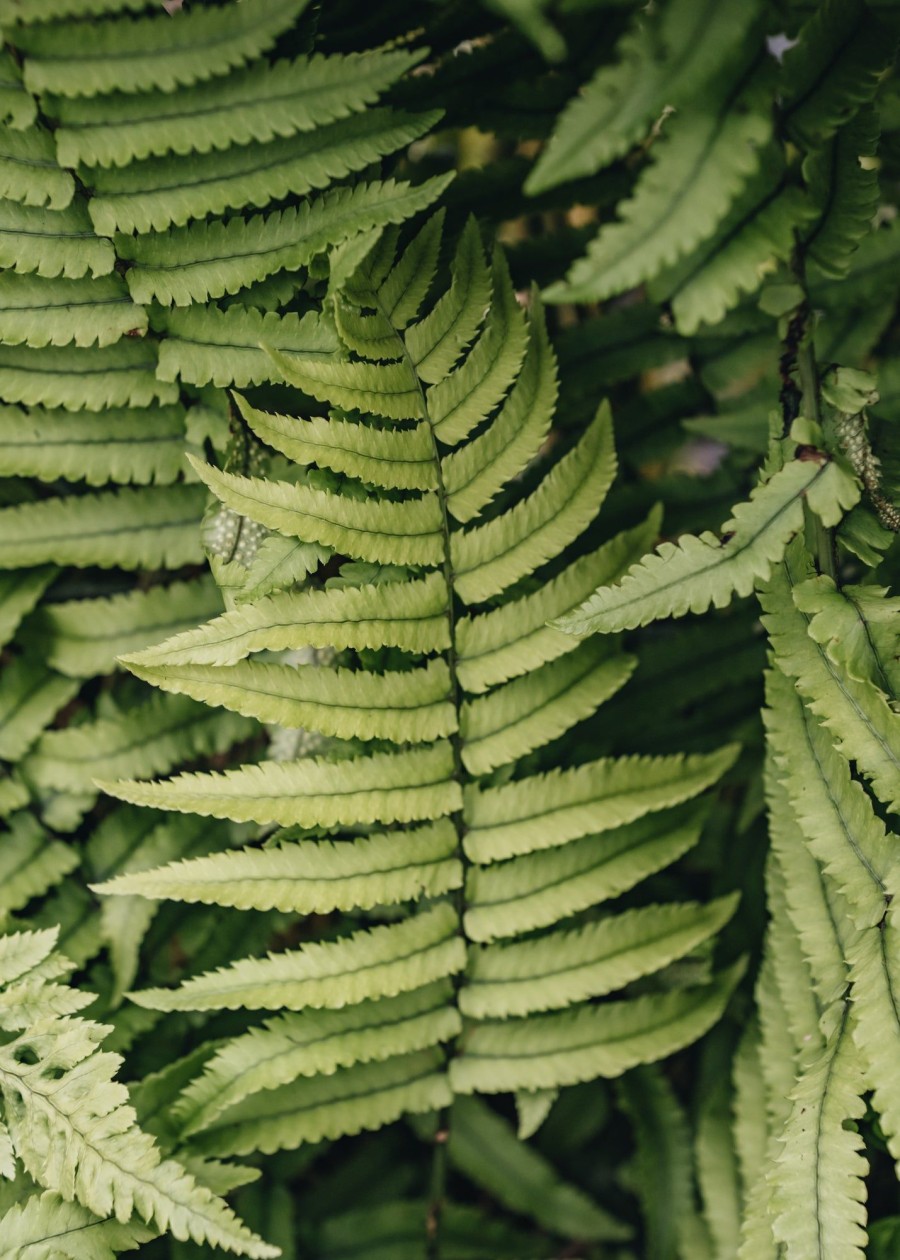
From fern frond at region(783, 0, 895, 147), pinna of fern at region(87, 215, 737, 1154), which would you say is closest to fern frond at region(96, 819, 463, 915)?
pinna of fern at region(87, 215, 737, 1154)

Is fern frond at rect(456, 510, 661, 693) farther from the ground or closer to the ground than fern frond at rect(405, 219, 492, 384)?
closer to the ground

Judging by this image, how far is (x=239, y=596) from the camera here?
1.23m

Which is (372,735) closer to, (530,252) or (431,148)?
(530,252)

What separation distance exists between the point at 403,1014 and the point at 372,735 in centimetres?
53

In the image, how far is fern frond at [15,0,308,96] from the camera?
116cm

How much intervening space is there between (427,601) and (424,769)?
262mm

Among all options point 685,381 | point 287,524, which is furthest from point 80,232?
point 685,381

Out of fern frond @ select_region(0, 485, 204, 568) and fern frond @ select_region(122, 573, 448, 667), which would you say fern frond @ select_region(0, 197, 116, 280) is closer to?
fern frond @ select_region(0, 485, 204, 568)

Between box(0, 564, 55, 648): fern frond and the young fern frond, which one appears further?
box(0, 564, 55, 648): fern frond

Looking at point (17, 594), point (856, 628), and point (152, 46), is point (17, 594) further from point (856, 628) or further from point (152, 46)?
point (856, 628)

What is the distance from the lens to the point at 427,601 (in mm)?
1366

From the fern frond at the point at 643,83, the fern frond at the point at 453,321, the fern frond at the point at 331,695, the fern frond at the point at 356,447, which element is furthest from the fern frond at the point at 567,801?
the fern frond at the point at 643,83

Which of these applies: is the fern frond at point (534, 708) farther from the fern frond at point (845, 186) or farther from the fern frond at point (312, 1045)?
the fern frond at point (845, 186)

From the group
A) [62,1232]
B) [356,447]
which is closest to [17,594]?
[356,447]
